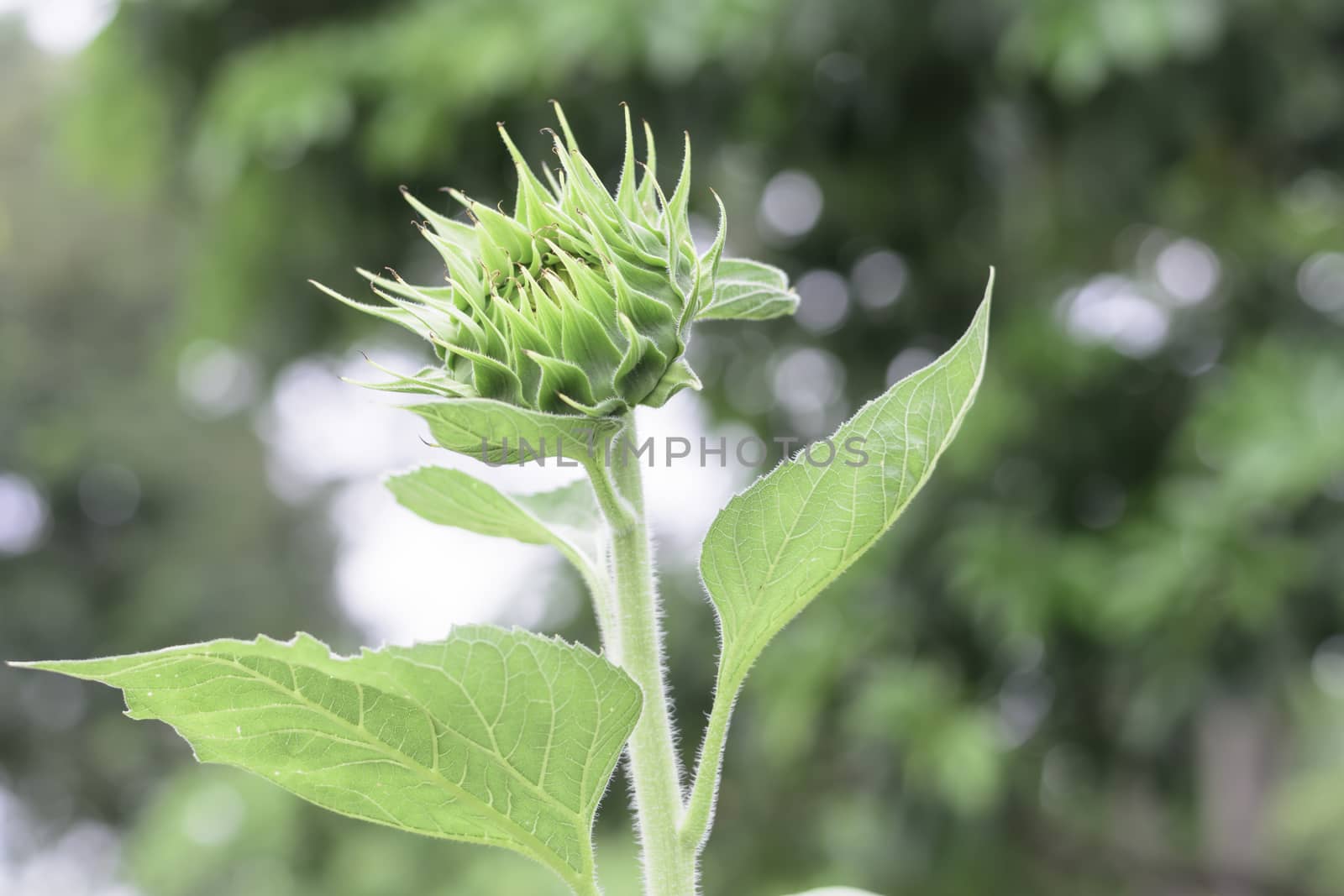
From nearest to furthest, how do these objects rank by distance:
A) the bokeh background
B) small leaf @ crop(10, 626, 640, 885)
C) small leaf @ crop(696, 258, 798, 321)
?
small leaf @ crop(10, 626, 640, 885) < small leaf @ crop(696, 258, 798, 321) < the bokeh background

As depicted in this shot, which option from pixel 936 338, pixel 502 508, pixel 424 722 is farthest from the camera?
pixel 936 338

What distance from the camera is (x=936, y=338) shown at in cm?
308

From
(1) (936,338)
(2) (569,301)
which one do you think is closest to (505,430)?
Result: (2) (569,301)

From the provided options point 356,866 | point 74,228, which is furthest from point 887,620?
point 74,228

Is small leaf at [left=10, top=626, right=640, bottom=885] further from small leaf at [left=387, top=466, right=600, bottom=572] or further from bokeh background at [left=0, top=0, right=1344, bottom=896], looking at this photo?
bokeh background at [left=0, top=0, right=1344, bottom=896]

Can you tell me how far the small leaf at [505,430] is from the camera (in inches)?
14.6

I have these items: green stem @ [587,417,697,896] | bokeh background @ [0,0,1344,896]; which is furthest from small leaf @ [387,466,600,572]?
bokeh background @ [0,0,1344,896]

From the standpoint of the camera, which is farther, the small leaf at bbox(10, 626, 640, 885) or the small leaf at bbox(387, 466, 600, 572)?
the small leaf at bbox(387, 466, 600, 572)

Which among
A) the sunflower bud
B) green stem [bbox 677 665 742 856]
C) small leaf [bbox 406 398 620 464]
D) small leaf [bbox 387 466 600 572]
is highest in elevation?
the sunflower bud

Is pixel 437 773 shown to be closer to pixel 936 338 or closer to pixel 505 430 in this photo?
pixel 505 430

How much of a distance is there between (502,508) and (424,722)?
0.39 feet

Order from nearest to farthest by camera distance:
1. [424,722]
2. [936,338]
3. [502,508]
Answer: [424,722] < [502,508] < [936,338]

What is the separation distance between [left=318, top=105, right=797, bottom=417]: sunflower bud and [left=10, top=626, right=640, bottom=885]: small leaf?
9 cm

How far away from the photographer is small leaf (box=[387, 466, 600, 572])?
48 cm
